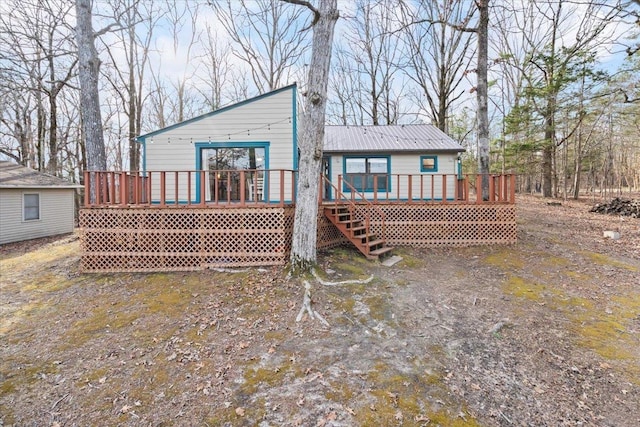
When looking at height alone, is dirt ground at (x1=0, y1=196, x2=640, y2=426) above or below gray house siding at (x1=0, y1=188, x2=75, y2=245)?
below

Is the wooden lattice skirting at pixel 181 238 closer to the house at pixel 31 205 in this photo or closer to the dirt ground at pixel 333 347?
the dirt ground at pixel 333 347

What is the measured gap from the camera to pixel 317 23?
21.3ft

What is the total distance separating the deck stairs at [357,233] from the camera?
25.7 ft

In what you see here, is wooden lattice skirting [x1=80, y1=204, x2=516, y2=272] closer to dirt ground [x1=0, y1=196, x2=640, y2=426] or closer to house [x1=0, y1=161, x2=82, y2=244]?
dirt ground [x1=0, y1=196, x2=640, y2=426]

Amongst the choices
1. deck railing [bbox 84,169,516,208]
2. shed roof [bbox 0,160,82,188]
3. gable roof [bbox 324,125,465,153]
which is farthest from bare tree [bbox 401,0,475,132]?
shed roof [bbox 0,160,82,188]

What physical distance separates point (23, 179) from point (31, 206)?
3.90 ft

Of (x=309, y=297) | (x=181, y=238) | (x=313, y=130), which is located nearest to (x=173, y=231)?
(x=181, y=238)

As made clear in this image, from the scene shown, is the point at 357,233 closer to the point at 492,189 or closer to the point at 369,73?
the point at 492,189

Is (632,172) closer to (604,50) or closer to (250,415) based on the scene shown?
(604,50)

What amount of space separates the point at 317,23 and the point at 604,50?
46.3 feet

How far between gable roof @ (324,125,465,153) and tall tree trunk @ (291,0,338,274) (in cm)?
566

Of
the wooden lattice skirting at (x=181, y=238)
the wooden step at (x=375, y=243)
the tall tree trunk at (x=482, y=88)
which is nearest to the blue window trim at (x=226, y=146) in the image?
the wooden lattice skirting at (x=181, y=238)

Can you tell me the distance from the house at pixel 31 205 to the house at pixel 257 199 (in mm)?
8217

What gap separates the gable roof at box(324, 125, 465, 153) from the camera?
476 inches
